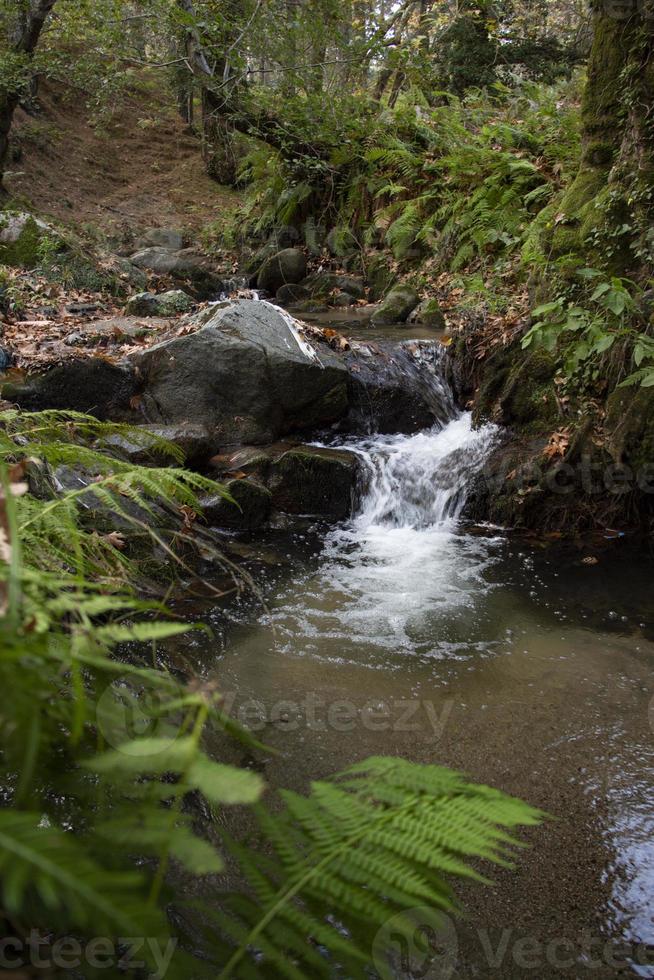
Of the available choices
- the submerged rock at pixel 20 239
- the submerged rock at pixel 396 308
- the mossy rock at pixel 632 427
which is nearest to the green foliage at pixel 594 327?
the mossy rock at pixel 632 427

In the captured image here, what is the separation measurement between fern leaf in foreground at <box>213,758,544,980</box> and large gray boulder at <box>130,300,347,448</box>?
228 inches

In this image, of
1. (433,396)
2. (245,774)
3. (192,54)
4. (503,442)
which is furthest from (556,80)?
(245,774)

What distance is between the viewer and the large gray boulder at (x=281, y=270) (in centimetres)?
1284

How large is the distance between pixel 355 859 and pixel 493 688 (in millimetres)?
2874

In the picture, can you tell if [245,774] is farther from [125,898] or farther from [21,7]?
[21,7]

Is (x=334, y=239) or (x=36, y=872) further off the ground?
(x=334, y=239)

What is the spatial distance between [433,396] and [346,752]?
557 centimetres

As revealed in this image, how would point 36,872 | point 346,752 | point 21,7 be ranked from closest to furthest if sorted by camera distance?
point 36,872 → point 346,752 → point 21,7

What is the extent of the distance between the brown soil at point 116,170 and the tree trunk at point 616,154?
10.9m

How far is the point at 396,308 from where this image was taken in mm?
10234

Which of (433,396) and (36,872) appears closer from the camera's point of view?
(36,872)

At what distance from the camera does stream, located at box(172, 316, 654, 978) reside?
81.4 inches

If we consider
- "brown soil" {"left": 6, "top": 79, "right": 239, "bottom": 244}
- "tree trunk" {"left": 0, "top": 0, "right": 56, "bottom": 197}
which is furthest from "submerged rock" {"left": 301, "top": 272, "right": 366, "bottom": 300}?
"tree trunk" {"left": 0, "top": 0, "right": 56, "bottom": 197}

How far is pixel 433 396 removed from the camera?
25.4 feet
